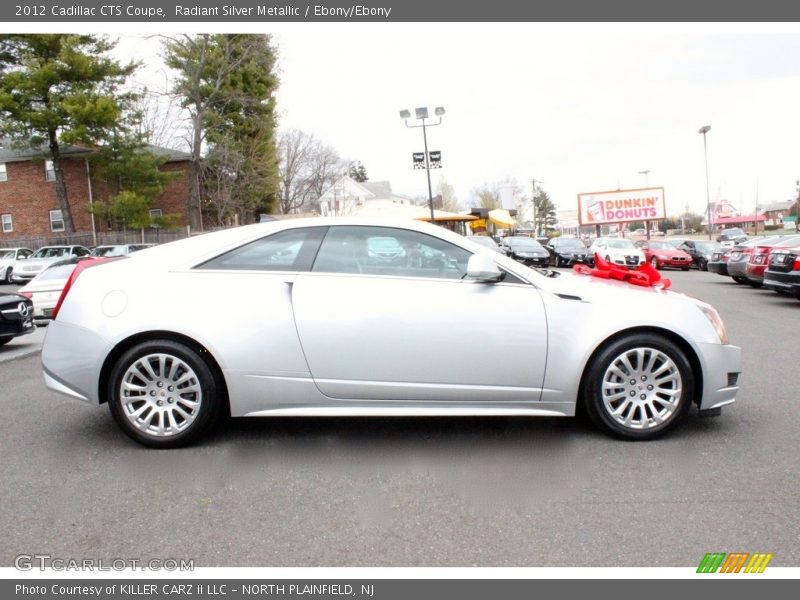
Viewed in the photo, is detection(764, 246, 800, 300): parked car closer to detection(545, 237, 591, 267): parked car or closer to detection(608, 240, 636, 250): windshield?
detection(608, 240, 636, 250): windshield

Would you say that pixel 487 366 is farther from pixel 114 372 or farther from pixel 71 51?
pixel 71 51

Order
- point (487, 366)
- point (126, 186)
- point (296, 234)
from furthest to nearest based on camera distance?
point (126, 186), point (296, 234), point (487, 366)

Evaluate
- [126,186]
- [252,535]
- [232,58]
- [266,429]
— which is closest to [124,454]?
[266,429]

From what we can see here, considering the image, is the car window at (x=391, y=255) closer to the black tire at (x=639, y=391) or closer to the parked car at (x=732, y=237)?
the black tire at (x=639, y=391)

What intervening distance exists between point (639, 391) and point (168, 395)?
3.13m

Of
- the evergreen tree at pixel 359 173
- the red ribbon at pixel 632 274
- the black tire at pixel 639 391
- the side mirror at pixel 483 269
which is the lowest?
the black tire at pixel 639 391

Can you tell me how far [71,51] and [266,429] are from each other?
3283 centimetres

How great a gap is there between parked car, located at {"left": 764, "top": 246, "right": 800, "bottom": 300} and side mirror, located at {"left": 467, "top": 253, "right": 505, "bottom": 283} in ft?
36.1

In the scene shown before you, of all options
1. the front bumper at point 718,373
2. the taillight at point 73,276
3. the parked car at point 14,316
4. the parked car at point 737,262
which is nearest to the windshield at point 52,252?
the parked car at point 14,316

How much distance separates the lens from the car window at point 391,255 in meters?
4.35

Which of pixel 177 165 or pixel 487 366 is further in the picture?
pixel 177 165

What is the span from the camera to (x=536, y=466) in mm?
3967

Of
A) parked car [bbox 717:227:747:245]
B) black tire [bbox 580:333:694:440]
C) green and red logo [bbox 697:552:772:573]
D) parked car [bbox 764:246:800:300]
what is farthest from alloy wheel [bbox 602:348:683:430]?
parked car [bbox 717:227:747:245]
